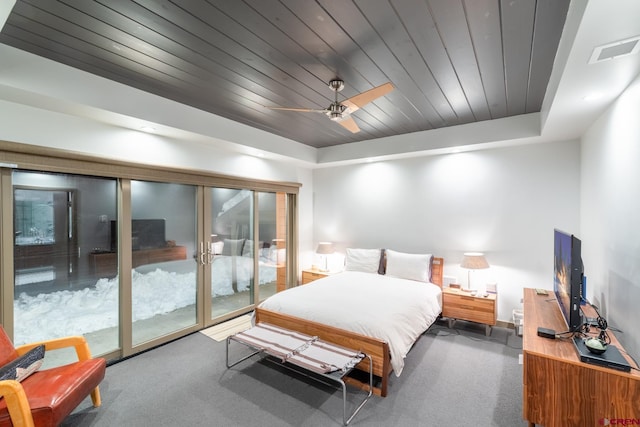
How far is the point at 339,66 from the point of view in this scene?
2.30 meters

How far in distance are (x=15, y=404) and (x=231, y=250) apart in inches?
110

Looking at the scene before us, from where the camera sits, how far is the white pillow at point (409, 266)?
4043 millimetres

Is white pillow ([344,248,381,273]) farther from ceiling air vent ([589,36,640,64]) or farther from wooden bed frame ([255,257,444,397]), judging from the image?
ceiling air vent ([589,36,640,64])

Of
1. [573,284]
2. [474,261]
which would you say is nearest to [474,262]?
[474,261]

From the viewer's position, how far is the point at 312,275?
5047 mm

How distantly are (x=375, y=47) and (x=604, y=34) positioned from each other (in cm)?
124

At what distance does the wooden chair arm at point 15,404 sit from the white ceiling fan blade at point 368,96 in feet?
9.34

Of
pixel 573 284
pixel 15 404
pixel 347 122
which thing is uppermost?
pixel 347 122

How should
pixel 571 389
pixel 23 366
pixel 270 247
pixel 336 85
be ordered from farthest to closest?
pixel 270 247, pixel 336 85, pixel 23 366, pixel 571 389

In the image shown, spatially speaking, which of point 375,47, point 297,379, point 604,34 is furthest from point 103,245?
point 604,34

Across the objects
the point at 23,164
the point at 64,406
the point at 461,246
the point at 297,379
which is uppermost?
the point at 23,164

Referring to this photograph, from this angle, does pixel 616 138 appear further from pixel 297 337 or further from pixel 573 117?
pixel 297 337

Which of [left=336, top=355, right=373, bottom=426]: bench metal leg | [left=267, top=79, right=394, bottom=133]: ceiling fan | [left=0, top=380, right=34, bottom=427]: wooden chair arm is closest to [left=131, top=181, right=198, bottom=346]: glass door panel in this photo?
Result: [left=0, top=380, right=34, bottom=427]: wooden chair arm

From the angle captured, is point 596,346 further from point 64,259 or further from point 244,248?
point 64,259
